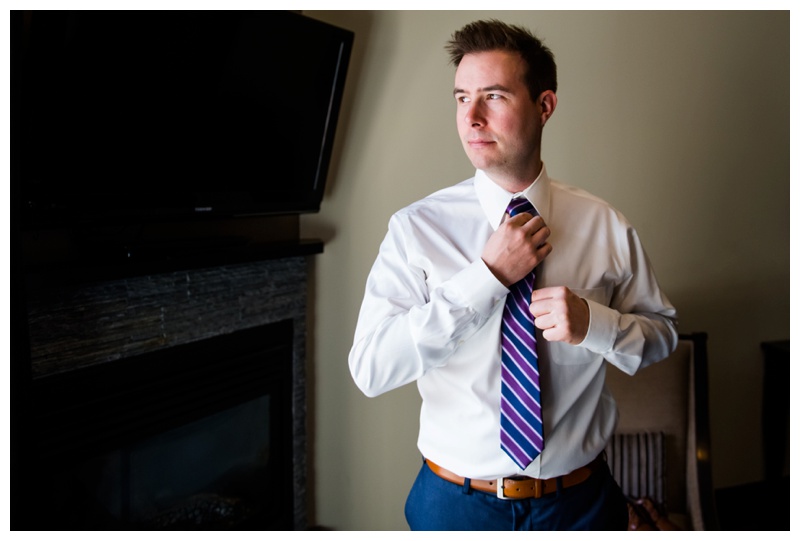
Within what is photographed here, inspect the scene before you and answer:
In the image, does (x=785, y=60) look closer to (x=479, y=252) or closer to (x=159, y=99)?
(x=479, y=252)

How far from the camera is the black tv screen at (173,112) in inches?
Result: 53.2

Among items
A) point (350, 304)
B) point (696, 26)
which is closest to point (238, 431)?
point (350, 304)

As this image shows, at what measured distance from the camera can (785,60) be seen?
2.10 metres

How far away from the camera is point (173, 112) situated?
159 centimetres

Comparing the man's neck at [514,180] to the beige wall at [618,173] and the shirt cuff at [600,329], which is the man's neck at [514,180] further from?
the beige wall at [618,173]

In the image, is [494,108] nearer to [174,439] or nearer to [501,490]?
[501,490]

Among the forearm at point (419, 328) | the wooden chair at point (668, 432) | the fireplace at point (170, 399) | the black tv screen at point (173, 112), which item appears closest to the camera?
the forearm at point (419, 328)

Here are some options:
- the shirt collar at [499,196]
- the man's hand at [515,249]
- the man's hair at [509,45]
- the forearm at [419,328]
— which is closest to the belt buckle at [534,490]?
the forearm at [419,328]

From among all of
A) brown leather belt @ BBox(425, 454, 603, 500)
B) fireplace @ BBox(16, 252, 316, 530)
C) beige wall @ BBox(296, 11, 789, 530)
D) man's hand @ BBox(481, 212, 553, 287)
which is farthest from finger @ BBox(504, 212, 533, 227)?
fireplace @ BBox(16, 252, 316, 530)

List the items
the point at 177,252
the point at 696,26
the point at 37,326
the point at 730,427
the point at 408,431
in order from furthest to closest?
the point at 730,427, the point at 408,431, the point at 696,26, the point at 177,252, the point at 37,326

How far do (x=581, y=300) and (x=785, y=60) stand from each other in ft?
4.80

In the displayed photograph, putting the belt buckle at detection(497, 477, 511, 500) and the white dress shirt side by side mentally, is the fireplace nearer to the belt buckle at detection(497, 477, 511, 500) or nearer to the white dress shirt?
the white dress shirt

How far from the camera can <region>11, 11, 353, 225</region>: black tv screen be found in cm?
135
